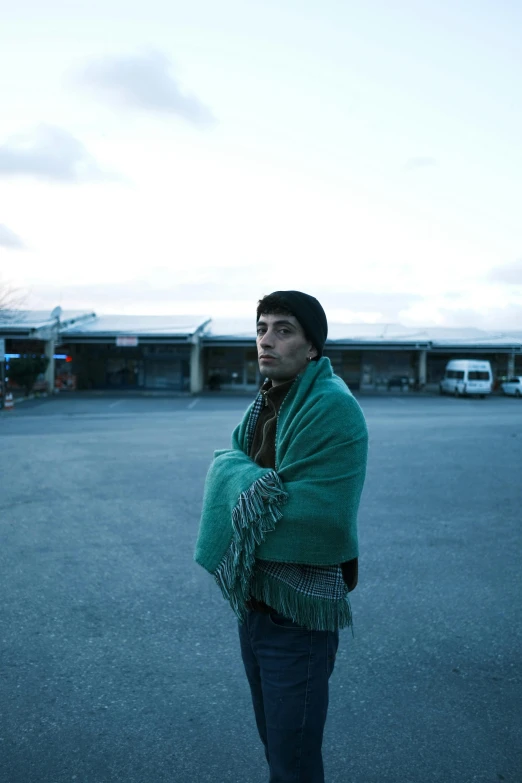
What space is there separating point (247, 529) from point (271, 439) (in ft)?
1.22

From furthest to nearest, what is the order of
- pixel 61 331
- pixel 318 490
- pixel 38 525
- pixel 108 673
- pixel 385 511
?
pixel 61 331
pixel 385 511
pixel 38 525
pixel 108 673
pixel 318 490

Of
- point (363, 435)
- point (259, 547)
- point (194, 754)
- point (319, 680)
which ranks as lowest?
point (194, 754)

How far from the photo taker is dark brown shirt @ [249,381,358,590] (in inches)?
94.3

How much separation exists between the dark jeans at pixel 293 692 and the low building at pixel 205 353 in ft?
115

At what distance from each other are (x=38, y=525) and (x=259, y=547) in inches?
211

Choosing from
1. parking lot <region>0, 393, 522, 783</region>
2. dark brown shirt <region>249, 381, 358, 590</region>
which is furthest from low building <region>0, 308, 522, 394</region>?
dark brown shirt <region>249, 381, 358, 590</region>

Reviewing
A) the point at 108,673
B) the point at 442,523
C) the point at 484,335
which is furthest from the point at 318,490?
the point at 484,335

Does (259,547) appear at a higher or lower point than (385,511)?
higher

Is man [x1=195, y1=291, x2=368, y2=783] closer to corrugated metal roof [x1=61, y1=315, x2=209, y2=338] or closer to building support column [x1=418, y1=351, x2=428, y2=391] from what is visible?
corrugated metal roof [x1=61, y1=315, x2=209, y2=338]

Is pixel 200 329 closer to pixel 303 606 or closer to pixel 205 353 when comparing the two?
pixel 205 353

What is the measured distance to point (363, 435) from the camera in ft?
7.28

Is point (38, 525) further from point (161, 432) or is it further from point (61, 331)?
point (61, 331)

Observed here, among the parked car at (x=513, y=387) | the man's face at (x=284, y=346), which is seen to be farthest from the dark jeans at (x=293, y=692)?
the parked car at (x=513, y=387)

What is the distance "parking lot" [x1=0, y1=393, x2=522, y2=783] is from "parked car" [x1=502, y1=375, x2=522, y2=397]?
31296 millimetres
